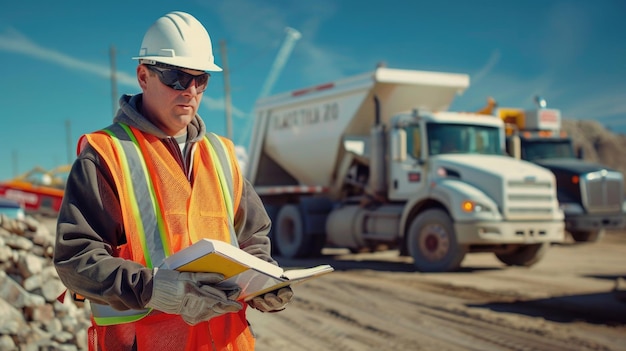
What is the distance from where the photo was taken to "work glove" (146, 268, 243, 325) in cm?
197

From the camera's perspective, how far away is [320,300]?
8.53 m

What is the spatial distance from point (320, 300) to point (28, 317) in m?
3.84

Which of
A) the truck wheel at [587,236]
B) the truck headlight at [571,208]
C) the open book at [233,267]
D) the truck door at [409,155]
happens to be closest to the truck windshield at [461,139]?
the truck door at [409,155]

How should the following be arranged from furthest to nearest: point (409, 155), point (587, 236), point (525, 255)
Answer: point (587, 236) → point (525, 255) → point (409, 155)

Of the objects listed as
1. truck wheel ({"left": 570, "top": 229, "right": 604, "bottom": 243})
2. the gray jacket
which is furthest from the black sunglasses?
truck wheel ({"left": 570, "top": 229, "right": 604, "bottom": 243})

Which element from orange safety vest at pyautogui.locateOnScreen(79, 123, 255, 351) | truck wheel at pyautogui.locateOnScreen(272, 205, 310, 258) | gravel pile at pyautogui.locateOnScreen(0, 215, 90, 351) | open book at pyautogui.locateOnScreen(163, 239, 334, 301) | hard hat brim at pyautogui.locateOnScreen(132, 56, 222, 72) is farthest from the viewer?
truck wheel at pyautogui.locateOnScreen(272, 205, 310, 258)

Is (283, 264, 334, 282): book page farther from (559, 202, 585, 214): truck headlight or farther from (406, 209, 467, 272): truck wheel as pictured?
(559, 202, 585, 214): truck headlight

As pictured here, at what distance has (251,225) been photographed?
2.52 m

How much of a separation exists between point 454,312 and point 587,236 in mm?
9972

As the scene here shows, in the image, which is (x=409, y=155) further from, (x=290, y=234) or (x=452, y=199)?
(x=290, y=234)

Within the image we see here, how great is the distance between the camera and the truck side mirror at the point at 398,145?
11555 mm

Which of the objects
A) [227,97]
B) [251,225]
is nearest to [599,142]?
[227,97]

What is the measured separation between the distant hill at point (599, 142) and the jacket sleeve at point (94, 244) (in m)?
47.2

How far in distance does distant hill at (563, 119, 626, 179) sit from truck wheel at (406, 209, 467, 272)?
37.7 m
